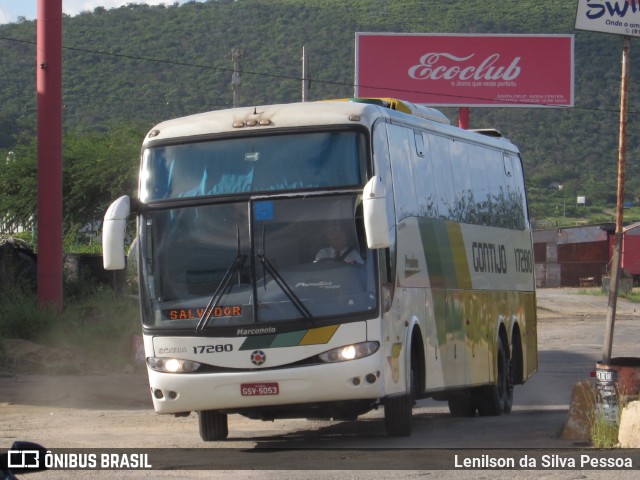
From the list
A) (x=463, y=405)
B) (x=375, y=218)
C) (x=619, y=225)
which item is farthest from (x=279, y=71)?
(x=375, y=218)

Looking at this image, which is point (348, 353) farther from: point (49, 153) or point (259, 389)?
point (49, 153)

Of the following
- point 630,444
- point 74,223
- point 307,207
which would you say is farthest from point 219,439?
point 74,223

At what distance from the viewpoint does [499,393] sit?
664 inches

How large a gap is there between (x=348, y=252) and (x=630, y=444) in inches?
122

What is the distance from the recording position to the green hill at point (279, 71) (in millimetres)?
78438

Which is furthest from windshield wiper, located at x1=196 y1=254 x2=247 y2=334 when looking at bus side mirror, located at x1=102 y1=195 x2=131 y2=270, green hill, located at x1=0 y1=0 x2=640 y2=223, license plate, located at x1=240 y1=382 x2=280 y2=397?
green hill, located at x1=0 y1=0 x2=640 y2=223

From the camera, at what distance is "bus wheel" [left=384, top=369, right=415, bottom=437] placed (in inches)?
475

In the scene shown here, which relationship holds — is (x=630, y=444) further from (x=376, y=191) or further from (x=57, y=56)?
(x=57, y=56)

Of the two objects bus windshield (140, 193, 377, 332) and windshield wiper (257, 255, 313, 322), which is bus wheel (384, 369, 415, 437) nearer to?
bus windshield (140, 193, 377, 332)

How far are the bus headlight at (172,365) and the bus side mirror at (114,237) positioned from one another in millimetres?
1021

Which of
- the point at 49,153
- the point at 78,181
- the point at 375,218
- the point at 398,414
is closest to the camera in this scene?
the point at 375,218

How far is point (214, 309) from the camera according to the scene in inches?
444

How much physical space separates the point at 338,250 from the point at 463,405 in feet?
20.1

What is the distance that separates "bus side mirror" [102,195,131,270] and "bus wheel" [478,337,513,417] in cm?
704
